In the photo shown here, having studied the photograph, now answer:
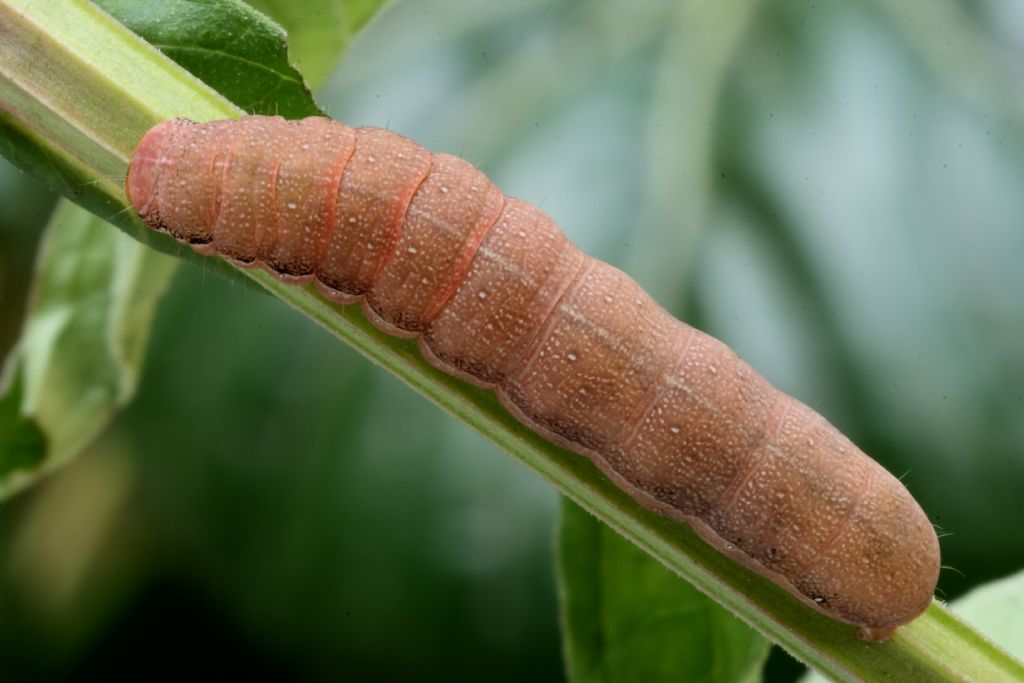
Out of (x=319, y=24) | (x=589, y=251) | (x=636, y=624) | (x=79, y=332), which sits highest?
(x=319, y=24)

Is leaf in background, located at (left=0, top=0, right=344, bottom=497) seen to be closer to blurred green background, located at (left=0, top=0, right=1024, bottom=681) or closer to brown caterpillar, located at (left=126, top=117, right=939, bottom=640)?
brown caterpillar, located at (left=126, top=117, right=939, bottom=640)

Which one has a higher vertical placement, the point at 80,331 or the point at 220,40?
the point at 220,40

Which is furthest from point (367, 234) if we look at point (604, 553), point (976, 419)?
point (976, 419)

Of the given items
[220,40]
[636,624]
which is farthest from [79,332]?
[636,624]

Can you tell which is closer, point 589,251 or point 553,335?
point 553,335

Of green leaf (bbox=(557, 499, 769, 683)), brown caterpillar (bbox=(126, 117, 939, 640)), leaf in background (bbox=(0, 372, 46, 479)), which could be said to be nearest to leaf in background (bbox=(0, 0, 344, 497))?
leaf in background (bbox=(0, 372, 46, 479))

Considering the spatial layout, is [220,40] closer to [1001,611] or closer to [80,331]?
[80,331]

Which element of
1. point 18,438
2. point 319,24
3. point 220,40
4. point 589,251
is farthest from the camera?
point 589,251

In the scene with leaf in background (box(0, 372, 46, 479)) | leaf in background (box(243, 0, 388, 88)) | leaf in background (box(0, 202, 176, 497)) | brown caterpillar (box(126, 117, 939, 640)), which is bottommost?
leaf in background (box(0, 372, 46, 479))
